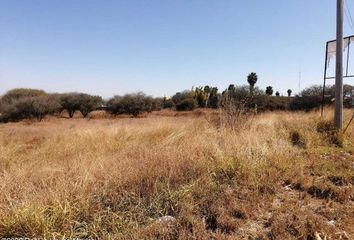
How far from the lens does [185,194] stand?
144 inches

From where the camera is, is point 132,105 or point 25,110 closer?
point 25,110

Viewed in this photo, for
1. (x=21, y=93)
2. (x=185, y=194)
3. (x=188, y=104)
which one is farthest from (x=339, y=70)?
(x=21, y=93)

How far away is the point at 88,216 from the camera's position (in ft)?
10.4

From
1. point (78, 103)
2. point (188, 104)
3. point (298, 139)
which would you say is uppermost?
point (78, 103)

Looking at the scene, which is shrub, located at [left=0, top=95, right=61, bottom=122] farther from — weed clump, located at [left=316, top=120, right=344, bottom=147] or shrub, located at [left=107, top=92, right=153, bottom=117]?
weed clump, located at [left=316, top=120, right=344, bottom=147]

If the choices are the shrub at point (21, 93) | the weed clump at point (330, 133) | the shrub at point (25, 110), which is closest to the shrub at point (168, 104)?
the shrub at point (25, 110)

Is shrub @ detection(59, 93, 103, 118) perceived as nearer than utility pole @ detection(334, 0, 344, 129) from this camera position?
No

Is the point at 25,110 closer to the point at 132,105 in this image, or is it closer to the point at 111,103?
the point at 111,103

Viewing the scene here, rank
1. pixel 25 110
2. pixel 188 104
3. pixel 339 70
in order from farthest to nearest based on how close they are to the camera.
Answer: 1. pixel 188 104
2. pixel 25 110
3. pixel 339 70

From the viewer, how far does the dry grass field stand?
9.61ft

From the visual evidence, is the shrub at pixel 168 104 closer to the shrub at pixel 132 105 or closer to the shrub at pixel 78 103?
the shrub at pixel 132 105

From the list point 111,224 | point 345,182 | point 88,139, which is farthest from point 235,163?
point 88,139

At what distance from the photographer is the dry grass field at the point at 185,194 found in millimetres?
2930

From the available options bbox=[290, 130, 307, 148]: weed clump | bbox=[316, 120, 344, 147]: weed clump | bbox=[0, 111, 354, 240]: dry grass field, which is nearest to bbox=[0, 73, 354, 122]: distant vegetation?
bbox=[316, 120, 344, 147]: weed clump
